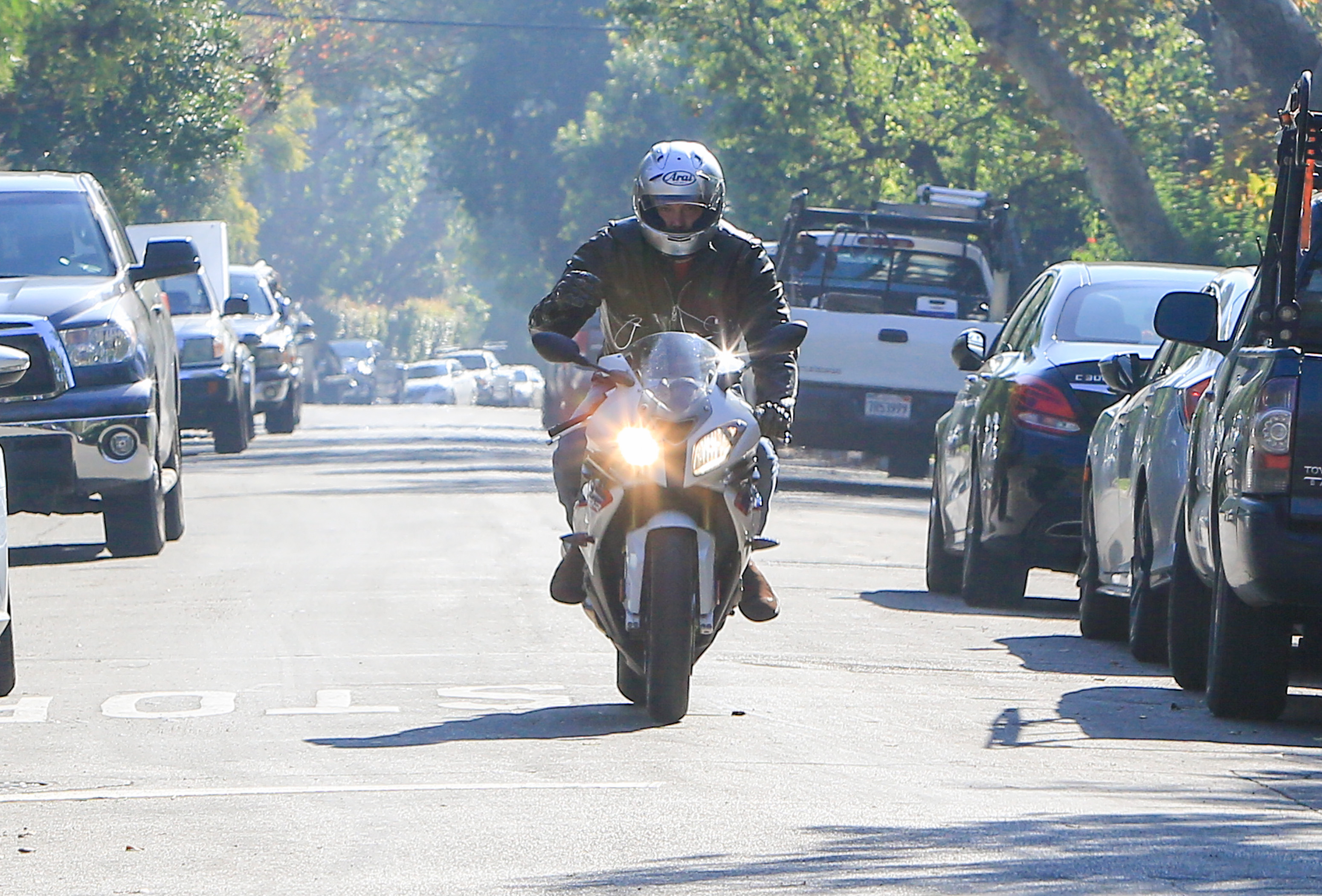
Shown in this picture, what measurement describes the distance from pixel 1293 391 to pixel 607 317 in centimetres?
219

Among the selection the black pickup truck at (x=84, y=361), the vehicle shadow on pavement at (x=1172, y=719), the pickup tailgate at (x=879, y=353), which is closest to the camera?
the vehicle shadow on pavement at (x=1172, y=719)

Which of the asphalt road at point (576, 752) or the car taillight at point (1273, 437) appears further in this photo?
the car taillight at point (1273, 437)

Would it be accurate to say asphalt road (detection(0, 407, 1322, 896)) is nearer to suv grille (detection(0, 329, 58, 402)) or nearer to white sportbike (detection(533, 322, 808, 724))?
white sportbike (detection(533, 322, 808, 724))

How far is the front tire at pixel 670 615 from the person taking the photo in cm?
801

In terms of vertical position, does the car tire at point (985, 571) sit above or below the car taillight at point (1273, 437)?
below

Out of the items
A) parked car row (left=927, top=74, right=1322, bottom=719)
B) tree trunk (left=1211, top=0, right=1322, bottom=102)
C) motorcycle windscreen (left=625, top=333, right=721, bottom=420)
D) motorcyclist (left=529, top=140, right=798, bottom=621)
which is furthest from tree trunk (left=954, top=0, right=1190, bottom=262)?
motorcycle windscreen (left=625, top=333, right=721, bottom=420)

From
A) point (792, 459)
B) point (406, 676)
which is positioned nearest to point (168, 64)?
point (792, 459)

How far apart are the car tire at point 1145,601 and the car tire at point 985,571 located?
2000 millimetres

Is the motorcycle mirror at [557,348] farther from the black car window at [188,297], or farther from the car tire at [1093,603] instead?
the black car window at [188,297]

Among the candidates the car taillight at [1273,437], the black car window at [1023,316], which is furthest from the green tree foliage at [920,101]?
the car taillight at [1273,437]

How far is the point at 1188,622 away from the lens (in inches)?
372

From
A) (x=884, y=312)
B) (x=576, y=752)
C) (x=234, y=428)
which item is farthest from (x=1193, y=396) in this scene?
(x=234, y=428)

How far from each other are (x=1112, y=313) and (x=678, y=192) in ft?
16.6

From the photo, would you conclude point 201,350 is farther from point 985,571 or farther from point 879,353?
point 985,571
